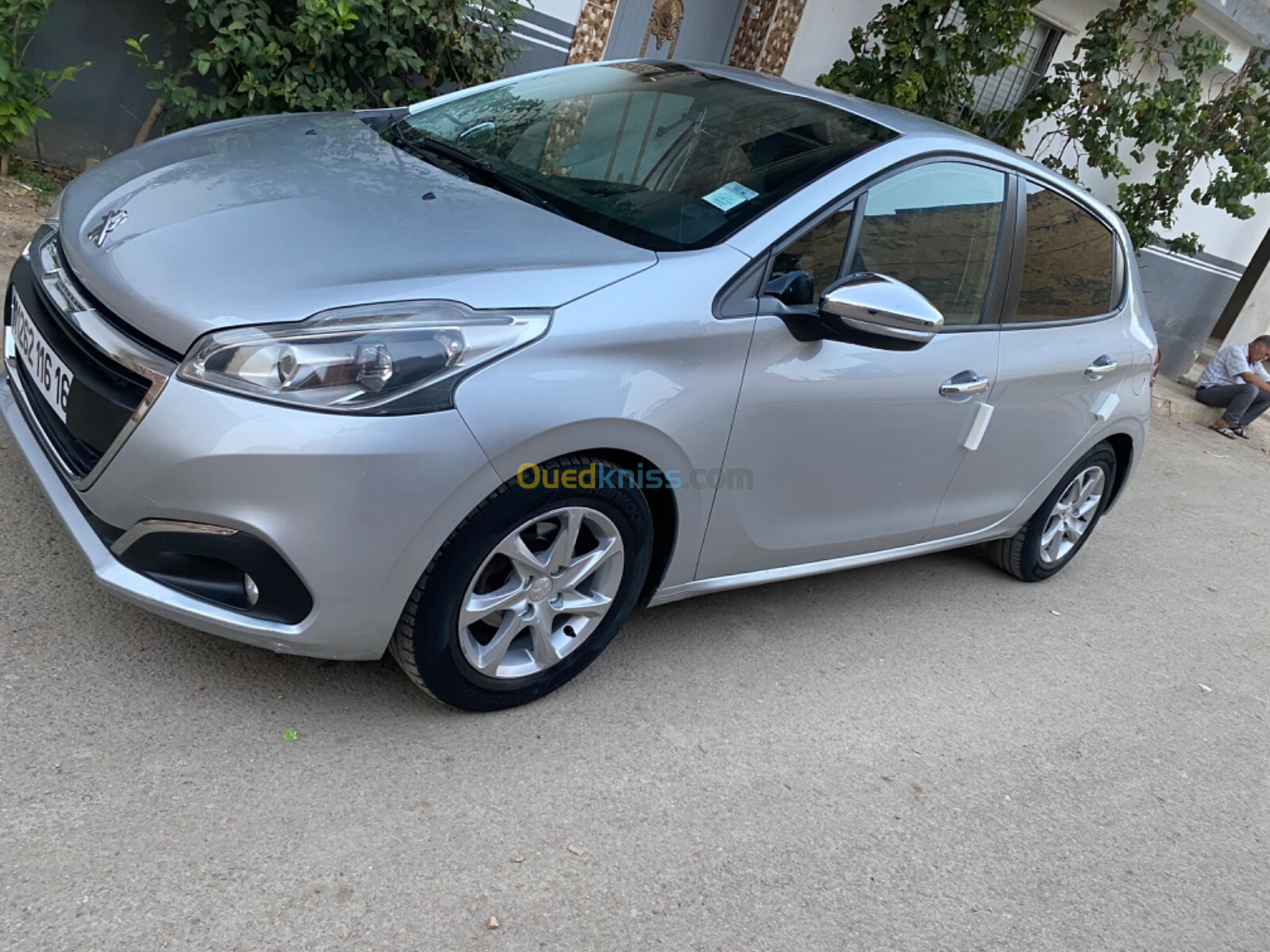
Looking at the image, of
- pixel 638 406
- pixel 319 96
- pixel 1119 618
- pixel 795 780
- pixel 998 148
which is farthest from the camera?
pixel 319 96

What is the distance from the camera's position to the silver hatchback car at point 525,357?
2.34 meters

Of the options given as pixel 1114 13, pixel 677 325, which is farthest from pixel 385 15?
pixel 1114 13

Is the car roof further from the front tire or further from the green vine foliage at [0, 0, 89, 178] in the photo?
the green vine foliage at [0, 0, 89, 178]

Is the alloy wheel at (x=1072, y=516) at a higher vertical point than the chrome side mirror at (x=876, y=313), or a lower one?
lower

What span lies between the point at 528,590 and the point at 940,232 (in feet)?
5.94

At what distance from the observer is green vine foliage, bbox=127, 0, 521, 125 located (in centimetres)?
552

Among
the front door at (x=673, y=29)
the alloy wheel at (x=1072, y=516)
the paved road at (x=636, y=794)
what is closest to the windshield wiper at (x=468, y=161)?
the paved road at (x=636, y=794)

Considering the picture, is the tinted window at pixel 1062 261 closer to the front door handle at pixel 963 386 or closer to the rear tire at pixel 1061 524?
the front door handle at pixel 963 386

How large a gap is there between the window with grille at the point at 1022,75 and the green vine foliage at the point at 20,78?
→ 7.61 meters

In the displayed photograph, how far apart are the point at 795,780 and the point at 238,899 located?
1.56 m

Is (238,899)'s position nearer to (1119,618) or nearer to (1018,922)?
(1018,922)

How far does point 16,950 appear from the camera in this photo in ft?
6.31

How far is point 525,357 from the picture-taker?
8.14ft

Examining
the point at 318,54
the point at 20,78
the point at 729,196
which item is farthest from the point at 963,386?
the point at 20,78
